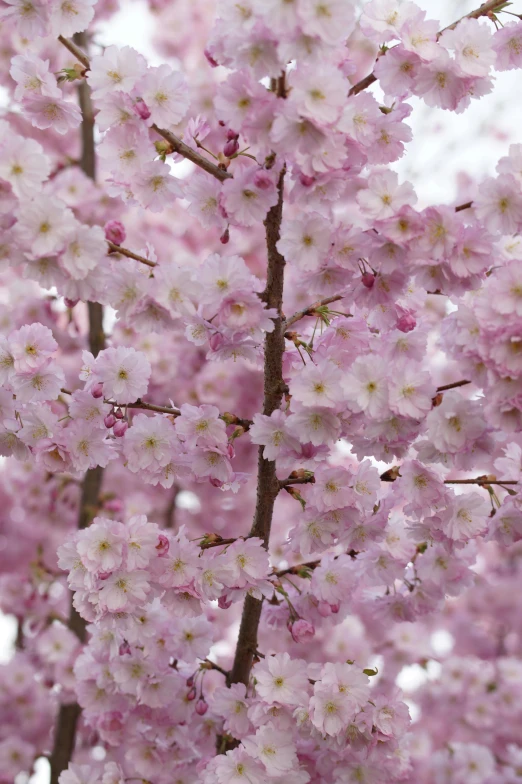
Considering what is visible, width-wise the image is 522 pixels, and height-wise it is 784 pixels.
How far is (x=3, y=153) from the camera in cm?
128

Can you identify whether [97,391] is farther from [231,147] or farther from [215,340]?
[231,147]

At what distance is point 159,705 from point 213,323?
0.96 metres

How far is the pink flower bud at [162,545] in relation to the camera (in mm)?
1569

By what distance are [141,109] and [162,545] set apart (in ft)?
2.80

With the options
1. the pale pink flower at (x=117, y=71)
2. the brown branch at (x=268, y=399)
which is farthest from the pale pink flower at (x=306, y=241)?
the pale pink flower at (x=117, y=71)

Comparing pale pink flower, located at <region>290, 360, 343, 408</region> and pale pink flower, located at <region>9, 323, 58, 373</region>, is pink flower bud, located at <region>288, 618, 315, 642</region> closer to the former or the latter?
pale pink flower, located at <region>290, 360, 343, 408</region>

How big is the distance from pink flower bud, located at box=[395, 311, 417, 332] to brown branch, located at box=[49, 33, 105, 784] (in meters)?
1.56

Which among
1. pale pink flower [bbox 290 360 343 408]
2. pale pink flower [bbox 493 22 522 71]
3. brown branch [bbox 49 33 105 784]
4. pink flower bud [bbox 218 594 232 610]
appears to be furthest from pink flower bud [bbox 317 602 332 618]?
brown branch [bbox 49 33 105 784]

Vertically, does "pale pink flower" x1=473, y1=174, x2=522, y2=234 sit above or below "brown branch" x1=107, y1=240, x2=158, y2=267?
above

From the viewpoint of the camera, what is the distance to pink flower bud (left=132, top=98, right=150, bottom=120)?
144 cm

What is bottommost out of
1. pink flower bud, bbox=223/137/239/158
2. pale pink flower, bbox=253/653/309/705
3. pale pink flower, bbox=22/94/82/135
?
pale pink flower, bbox=253/653/309/705

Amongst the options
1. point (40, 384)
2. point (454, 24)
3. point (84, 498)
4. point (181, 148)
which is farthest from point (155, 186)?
point (84, 498)

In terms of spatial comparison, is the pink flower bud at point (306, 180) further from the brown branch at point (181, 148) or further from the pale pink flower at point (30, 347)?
the pale pink flower at point (30, 347)

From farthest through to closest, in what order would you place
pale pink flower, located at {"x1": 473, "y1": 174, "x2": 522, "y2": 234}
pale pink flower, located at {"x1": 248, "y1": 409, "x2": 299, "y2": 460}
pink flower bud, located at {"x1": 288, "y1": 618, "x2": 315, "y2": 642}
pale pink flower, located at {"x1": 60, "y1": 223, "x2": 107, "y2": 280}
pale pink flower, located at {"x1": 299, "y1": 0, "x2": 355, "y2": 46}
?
pink flower bud, located at {"x1": 288, "y1": 618, "x2": 315, "y2": 642} < pale pink flower, located at {"x1": 248, "y1": 409, "x2": 299, "y2": 460} < pale pink flower, located at {"x1": 473, "y1": 174, "x2": 522, "y2": 234} < pale pink flower, located at {"x1": 60, "y1": 223, "x2": 107, "y2": 280} < pale pink flower, located at {"x1": 299, "y1": 0, "x2": 355, "y2": 46}
